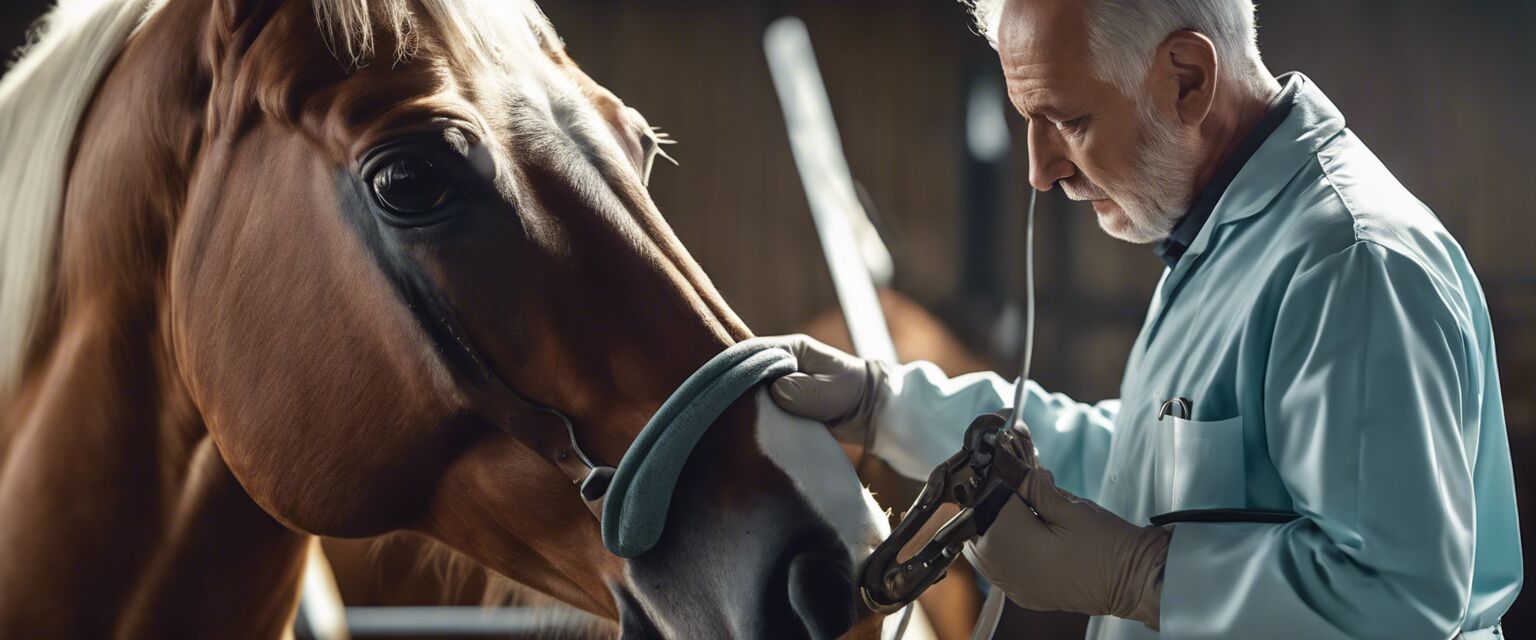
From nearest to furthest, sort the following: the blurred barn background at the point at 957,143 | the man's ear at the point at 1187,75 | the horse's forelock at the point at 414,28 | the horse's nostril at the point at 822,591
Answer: the horse's nostril at the point at 822,591 < the horse's forelock at the point at 414,28 < the man's ear at the point at 1187,75 < the blurred barn background at the point at 957,143

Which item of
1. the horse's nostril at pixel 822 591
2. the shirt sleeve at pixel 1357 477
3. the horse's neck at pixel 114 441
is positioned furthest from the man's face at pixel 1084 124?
the horse's neck at pixel 114 441

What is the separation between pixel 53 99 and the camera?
89 cm

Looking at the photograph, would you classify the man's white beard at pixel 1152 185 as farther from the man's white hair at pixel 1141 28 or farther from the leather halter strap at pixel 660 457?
the leather halter strap at pixel 660 457

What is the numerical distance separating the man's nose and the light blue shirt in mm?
140

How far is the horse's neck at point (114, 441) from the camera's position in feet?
2.75

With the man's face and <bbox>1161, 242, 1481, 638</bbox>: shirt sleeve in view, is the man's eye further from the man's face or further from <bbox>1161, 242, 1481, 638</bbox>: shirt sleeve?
<bbox>1161, 242, 1481, 638</bbox>: shirt sleeve

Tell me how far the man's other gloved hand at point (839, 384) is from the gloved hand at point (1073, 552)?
20cm

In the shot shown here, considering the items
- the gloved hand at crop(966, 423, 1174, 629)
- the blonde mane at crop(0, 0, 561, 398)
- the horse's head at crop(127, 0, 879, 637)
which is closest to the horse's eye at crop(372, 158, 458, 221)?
the horse's head at crop(127, 0, 879, 637)

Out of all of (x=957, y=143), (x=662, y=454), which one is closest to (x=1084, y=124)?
(x=662, y=454)

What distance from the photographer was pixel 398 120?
745 mm

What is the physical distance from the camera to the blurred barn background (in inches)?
130

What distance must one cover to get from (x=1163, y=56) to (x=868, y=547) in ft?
1.63

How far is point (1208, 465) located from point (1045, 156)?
1.09 ft

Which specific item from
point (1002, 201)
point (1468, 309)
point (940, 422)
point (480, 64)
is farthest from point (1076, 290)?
point (480, 64)
